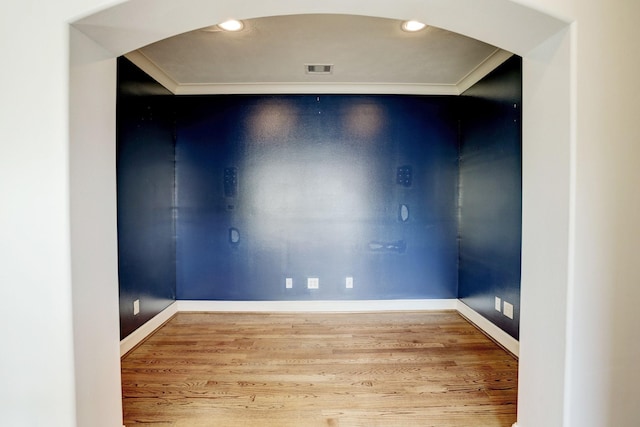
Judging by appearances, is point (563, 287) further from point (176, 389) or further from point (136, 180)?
point (136, 180)

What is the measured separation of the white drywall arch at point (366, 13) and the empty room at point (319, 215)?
0.73 m

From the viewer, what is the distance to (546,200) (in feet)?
4.08

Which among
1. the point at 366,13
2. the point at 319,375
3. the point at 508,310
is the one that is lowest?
the point at 319,375

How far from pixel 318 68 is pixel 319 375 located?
8.47 feet

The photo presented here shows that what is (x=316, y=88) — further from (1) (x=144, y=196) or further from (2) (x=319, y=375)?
(2) (x=319, y=375)

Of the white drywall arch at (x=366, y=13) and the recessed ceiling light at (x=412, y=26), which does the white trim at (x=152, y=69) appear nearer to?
the white drywall arch at (x=366, y=13)

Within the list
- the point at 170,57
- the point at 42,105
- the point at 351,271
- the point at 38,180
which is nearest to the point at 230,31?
the point at 170,57

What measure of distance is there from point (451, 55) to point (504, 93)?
1.79 ft

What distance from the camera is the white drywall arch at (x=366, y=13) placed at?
1147mm

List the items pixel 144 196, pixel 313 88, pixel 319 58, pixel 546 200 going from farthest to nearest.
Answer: pixel 313 88 → pixel 144 196 → pixel 319 58 → pixel 546 200

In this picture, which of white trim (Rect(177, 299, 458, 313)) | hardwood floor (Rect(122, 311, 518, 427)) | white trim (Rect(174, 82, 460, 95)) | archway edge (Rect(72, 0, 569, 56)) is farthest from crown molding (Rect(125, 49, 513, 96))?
hardwood floor (Rect(122, 311, 518, 427))

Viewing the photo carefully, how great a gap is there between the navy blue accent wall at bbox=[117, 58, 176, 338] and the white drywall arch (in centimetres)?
114

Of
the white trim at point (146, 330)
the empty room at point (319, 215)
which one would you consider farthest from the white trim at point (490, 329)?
the white trim at point (146, 330)

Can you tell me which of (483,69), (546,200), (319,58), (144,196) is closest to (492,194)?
(483,69)
